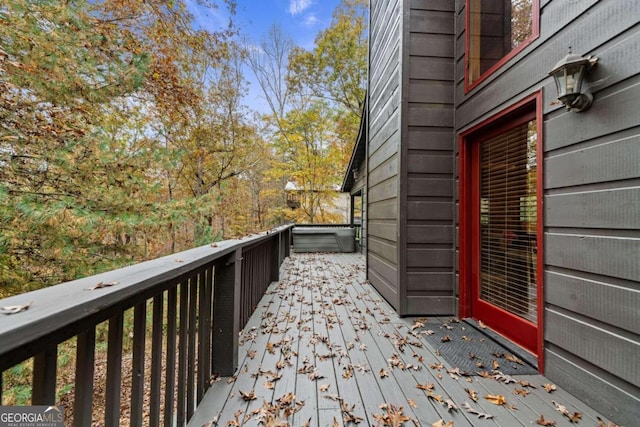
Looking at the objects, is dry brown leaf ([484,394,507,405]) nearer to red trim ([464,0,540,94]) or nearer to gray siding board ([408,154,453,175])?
gray siding board ([408,154,453,175])

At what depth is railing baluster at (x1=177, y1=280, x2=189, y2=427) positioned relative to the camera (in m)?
1.45

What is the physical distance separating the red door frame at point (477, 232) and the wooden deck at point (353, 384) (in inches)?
14.2


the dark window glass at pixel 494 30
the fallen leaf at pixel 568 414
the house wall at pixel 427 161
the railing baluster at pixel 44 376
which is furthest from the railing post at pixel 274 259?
the railing baluster at pixel 44 376

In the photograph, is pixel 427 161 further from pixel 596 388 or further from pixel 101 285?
pixel 101 285

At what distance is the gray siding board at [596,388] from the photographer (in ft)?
4.64

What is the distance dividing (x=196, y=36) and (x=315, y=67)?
Answer: 7.39 metres

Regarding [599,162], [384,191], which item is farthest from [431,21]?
[599,162]

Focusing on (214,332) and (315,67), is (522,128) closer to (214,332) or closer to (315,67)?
(214,332)

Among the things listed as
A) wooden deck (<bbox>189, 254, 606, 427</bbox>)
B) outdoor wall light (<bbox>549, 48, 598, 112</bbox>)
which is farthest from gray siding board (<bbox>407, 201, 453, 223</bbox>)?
outdoor wall light (<bbox>549, 48, 598, 112</bbox>)

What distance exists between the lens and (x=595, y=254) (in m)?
1.59

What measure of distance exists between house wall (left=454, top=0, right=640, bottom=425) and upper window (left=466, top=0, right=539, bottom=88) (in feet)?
0.70

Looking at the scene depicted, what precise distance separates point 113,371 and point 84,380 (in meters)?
0.15

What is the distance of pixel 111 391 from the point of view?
95 centimetres

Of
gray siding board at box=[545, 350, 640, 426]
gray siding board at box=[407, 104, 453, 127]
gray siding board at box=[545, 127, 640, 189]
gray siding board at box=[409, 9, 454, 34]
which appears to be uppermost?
gray siding board at box=[409, 9, 454, 34]
